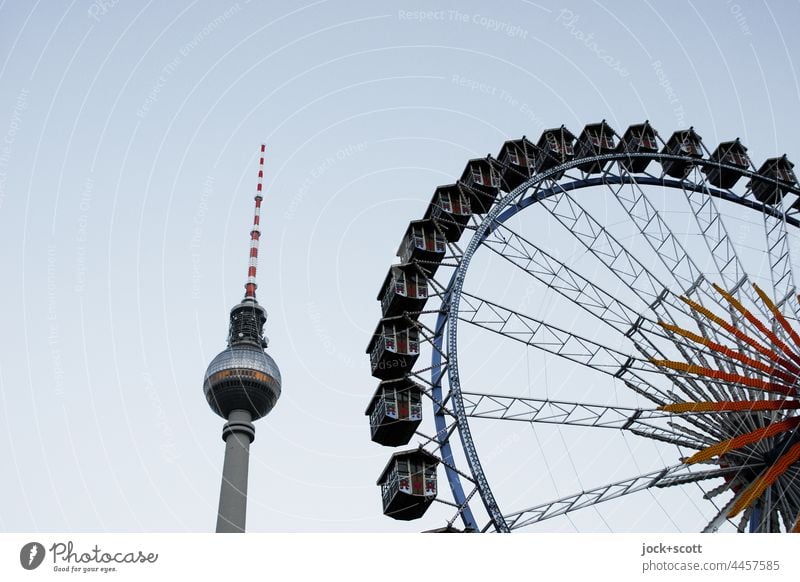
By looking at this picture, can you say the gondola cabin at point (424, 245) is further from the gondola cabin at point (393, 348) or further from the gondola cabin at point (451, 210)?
the gondola cabin at point (393, 348)

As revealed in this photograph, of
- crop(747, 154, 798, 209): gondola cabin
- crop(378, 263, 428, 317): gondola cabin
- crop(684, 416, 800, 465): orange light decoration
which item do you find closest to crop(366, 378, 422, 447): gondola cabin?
crop(378, 263, 428, 317): gondola cabin

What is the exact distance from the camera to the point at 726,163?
36.4m

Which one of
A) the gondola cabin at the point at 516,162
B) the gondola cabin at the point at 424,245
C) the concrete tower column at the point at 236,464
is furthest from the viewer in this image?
the concrete tower column at the point at 236,464

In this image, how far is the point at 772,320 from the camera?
2522cm

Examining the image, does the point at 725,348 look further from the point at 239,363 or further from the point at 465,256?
the point at 239,363

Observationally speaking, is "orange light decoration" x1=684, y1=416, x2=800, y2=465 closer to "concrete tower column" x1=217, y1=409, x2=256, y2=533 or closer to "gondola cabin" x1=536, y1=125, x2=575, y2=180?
Result: "gondola cabin" x1=536, y1=125, x2=575, y2=180

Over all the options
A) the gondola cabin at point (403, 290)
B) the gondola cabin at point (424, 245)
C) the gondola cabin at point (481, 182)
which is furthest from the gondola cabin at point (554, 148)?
the gondola cabin at point (403, 290)

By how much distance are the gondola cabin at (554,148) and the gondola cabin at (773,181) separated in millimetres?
7530

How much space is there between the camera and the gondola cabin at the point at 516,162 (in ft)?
107

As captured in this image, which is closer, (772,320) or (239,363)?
(772,320)

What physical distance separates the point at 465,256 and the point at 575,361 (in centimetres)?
458

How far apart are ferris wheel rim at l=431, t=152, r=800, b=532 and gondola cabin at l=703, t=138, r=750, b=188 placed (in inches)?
6.1
